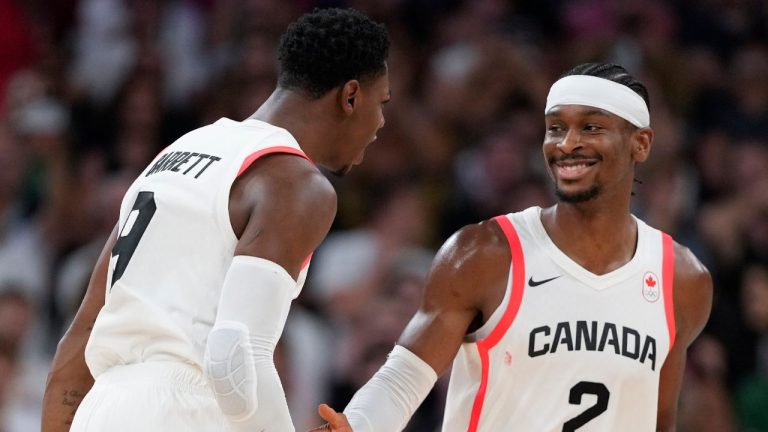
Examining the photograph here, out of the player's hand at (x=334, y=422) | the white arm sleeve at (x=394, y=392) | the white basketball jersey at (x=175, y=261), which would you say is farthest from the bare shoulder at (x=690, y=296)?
the white basketball jersey at (x=175, y=261)

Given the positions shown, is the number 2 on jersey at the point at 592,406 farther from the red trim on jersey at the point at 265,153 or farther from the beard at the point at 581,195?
the red trim on jersey at the point at 265,153

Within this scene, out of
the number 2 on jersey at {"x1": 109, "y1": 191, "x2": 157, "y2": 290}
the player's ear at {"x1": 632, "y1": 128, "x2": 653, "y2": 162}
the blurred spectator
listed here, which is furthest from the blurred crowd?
the number 2 on jersey at {"x1": 109, "y1": 191, "x2": 157, "y2": 290}

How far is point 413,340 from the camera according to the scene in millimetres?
4594

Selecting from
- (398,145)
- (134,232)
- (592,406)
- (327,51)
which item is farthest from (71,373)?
(398,145)

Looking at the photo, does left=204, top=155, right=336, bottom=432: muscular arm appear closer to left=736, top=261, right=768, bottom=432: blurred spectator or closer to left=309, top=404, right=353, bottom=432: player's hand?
left=309, top=404, right=353, bottom=432: player's hand

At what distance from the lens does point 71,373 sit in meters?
4.34

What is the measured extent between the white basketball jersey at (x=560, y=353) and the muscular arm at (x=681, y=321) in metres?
0.07

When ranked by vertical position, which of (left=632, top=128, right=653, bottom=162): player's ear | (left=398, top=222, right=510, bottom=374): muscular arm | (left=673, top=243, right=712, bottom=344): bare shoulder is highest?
(left=632, top=128, right=653, bottom=162): player's ear

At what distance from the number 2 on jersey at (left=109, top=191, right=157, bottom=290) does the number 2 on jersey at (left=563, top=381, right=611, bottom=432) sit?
151 cm

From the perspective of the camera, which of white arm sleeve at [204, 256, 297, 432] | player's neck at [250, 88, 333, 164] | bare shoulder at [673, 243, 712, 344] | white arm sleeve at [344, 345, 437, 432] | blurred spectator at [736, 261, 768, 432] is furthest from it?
blurred spectator at [736, 261, 768, 432]

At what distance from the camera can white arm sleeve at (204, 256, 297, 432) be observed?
12.1 feet

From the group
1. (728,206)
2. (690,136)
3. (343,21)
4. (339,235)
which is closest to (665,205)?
(728,206)

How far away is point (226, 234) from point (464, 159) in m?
5.54

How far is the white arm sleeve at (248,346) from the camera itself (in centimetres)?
370
